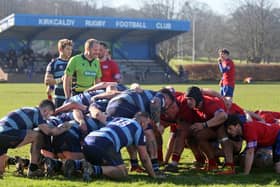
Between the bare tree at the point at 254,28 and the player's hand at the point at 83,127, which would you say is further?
the bare tree at the point at 254,28

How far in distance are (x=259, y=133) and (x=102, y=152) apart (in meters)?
2.23

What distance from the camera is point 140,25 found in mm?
51688

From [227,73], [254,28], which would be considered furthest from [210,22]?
[227,73]

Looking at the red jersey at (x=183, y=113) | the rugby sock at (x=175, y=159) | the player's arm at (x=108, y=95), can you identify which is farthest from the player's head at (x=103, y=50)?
the rugby sock at (x=175, y=159)

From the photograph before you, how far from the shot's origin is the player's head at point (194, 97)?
7551 mm

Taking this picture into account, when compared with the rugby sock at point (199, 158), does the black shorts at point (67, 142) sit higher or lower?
Answer: higher

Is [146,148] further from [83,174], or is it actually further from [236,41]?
[236,41]

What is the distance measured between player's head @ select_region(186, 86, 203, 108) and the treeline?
207 ft

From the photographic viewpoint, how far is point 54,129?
7.15m

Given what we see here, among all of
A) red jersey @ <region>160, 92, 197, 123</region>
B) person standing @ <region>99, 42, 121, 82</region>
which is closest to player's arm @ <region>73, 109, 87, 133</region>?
Answer: red jersey @ <region>160, 92, 197, 123</region>

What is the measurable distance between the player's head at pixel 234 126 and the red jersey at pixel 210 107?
12.4 inches

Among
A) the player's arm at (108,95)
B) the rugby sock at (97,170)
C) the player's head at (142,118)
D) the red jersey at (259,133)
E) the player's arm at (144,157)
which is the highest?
the player's arm at (108,95)

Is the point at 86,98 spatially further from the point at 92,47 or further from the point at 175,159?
the point at 175,159

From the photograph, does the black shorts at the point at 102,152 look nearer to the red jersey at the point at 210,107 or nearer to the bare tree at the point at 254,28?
the red jersey at the point at 210,107
